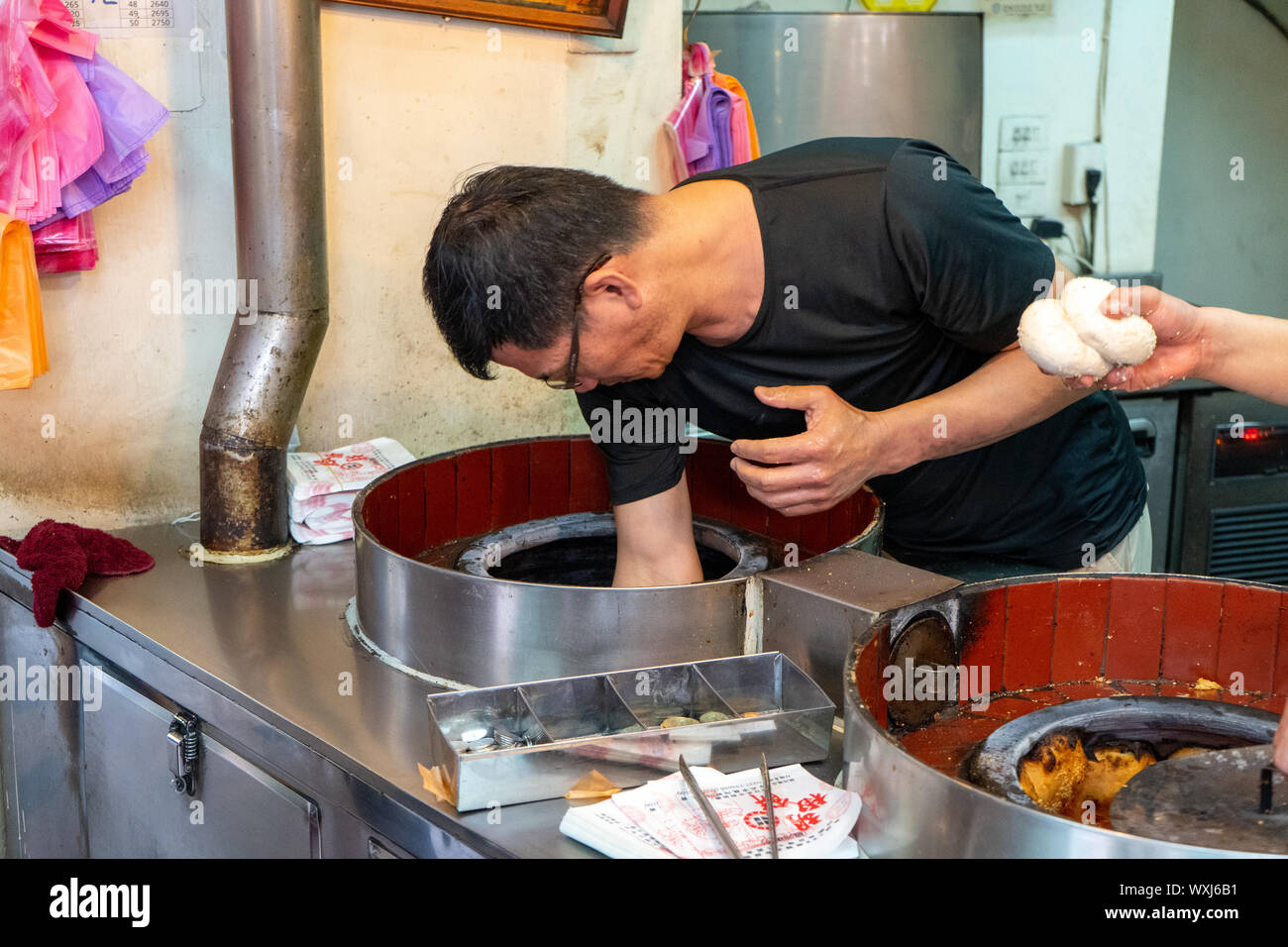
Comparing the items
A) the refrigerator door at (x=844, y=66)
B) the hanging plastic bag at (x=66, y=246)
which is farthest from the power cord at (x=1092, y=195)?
the hanging plastic bag at (x=66, y=246)

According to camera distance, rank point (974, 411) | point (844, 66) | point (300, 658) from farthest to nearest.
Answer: point (844, 66)
point (300, 658)
point (974, 411)

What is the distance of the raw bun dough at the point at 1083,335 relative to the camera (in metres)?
1.38

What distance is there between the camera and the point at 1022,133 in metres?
3.79

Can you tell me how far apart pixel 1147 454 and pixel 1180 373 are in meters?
2.14

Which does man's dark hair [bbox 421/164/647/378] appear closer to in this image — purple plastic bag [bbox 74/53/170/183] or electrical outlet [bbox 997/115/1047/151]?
→ purple plastic bag [bbox 74/53/170/183]

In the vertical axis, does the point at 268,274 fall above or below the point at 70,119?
below

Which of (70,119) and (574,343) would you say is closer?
(574,343)

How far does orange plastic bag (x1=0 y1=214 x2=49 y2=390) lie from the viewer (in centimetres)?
198

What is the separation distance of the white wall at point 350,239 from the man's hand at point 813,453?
46.6 inches

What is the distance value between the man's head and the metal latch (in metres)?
0.70

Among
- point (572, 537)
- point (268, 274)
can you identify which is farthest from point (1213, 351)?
point (268, 274)

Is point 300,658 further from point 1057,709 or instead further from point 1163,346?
point 1163,346

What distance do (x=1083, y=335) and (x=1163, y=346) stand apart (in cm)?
17

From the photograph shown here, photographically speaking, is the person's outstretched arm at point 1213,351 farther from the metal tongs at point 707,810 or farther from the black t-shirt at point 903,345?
the metal tongs at point 707,810
